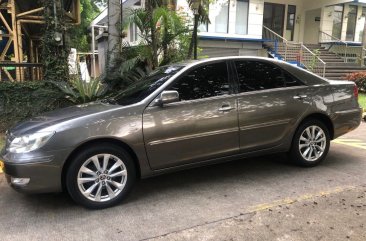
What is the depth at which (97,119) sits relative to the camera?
421 centimetres

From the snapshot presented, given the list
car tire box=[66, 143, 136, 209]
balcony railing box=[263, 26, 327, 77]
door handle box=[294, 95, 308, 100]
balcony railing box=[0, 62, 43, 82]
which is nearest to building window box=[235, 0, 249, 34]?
balcony railing box=[263, 26, 327, 77]

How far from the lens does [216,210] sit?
4121mm

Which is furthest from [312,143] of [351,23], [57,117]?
[351,23]

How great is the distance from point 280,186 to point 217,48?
14.6m

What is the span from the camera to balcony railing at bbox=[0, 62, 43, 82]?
8695 millimetres

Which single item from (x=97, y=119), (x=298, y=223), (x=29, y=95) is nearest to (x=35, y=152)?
(x=97, y=119)

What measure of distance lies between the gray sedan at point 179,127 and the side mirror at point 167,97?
12 millimetres

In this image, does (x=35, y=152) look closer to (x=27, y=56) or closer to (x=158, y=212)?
(x=158, y=212)

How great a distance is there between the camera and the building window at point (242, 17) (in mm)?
18984

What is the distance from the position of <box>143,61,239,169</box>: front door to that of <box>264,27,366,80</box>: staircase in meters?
14.0

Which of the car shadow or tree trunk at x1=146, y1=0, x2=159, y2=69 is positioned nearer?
Result: the car shadow

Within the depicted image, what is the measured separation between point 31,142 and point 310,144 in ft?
12.2

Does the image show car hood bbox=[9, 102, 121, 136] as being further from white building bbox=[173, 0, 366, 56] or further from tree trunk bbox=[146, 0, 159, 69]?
white building bbox=[173, 0, 366, 56]

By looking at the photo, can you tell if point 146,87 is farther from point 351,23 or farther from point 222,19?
point 351,23
